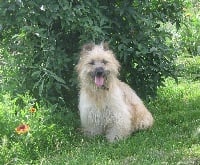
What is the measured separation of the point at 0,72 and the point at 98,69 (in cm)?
208

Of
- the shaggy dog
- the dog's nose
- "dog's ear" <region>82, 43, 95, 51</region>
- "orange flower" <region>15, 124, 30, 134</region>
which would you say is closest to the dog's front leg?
the shaggy dog

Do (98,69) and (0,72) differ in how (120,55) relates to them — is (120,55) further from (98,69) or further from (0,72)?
(0,72)

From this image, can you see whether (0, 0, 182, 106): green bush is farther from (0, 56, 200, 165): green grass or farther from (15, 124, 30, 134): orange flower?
(15, 124, 30, 134): orange flower

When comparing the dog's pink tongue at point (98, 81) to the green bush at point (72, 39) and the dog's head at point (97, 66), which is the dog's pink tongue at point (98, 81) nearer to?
the dog's head at point (97, 66)

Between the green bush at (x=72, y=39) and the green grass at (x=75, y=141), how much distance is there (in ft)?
1.29

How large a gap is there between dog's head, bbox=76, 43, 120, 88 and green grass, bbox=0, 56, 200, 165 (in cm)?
66

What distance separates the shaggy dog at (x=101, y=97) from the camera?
667cm

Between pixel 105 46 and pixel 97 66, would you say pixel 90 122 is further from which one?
pixel 105 46

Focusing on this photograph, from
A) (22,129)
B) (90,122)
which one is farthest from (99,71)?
(22,129)

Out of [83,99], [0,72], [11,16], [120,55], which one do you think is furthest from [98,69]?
[0,72]

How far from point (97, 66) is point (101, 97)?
16.9 inches

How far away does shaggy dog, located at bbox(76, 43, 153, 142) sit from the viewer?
6.67 meters

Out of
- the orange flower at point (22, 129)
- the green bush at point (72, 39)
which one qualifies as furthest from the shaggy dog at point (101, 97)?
the orange flower at point (22, 129)

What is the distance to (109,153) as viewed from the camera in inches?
247
